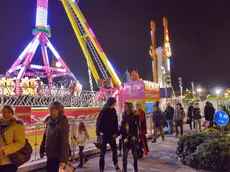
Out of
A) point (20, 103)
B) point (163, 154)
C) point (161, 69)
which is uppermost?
point (161, 69)

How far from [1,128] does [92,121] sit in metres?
5.11

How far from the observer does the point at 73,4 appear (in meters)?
28.3

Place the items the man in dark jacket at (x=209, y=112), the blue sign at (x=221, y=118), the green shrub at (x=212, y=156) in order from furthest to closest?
the man in dark jacket at (x=209, y=112) → the blue sign at (x=221, y=118) → the green shrub at (x=212, y=156)

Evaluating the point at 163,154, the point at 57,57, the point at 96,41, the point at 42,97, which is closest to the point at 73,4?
the point at 96,41

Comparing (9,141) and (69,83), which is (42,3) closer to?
(69,83)

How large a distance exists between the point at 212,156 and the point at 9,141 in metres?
4.42

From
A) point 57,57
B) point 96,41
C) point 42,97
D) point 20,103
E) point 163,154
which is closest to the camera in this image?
point 163,154

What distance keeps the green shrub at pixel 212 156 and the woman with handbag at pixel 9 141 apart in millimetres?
4159

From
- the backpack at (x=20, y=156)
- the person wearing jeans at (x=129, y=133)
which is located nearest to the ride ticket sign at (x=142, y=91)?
the person wearing jeans at (x=129, y=133)

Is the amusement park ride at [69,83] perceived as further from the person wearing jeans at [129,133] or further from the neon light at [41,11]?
the person wearing jeans at [129,133]

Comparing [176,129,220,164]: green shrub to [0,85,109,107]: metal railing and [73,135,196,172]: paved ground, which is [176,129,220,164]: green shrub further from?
[0,85,109,107]: metal railing

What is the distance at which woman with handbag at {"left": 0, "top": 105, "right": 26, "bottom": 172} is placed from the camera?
301 cm

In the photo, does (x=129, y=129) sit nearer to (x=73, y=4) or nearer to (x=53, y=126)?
(x=53, y=126)

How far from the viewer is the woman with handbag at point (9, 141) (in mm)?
3008
